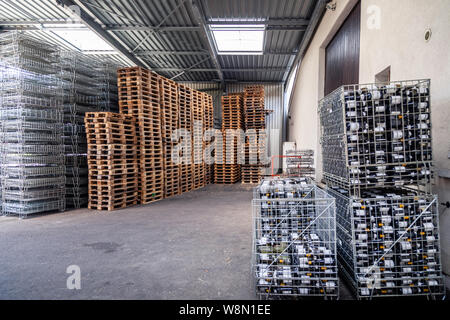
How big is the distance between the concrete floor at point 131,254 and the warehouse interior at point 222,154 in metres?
0.04

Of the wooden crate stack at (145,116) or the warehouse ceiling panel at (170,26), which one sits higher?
the warehouse ceiling panel at (170,26)

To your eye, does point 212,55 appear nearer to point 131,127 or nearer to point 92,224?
point 131,127

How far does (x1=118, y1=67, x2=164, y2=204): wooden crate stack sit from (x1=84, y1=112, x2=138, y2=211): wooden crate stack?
347 millimetres

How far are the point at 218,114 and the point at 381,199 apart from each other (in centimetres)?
1689

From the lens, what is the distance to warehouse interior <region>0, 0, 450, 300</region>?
11.4 feet

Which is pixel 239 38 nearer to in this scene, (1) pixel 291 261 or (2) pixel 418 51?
(2) pixel 418 51

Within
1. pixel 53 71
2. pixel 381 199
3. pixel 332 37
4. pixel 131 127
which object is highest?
pixel 332 37

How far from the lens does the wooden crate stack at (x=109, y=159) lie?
855 centimetres

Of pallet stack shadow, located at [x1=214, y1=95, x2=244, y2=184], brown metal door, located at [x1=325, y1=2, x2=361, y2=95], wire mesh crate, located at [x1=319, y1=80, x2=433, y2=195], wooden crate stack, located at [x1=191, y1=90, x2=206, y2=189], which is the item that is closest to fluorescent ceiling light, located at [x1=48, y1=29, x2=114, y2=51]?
wooden crate stack, located at [x1=191, y1=90, x2=206, y2=189]

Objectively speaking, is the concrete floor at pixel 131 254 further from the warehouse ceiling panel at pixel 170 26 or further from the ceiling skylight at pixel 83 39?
the ceiling skylight at pixel 83 39

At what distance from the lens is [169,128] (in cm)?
1130

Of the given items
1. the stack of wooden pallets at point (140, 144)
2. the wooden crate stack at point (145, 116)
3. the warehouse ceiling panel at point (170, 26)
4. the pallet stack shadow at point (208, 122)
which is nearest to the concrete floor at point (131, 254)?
the stack of wooden pallets at point (140, 144)
